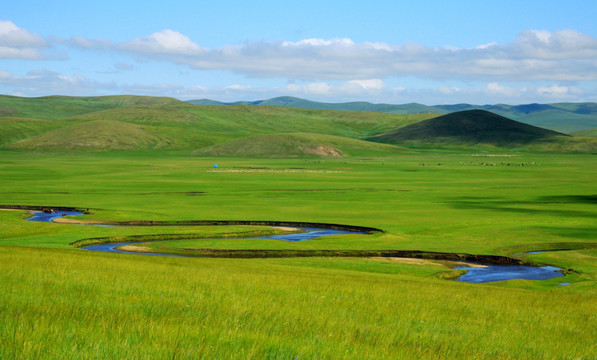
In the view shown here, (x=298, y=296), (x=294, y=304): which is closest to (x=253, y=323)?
(x=294, y=304)

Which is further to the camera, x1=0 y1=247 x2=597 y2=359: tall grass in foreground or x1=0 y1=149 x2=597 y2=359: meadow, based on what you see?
x1=0 y1=149 x2=597 y2=359: meadow

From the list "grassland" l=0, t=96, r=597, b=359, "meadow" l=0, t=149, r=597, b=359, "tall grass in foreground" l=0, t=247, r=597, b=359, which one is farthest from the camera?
"grassland" l=0, t=96, r=597, b=359

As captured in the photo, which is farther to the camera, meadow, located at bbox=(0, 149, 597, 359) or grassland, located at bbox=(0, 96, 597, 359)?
grassland, located at bbox=(0, 96, 597, 359)

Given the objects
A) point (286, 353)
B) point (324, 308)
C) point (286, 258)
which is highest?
point (286, 353)

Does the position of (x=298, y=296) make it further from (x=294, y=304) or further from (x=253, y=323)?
(x=253, y=323)

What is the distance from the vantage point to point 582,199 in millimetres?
103312

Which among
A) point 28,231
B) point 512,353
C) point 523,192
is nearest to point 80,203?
point 28,231

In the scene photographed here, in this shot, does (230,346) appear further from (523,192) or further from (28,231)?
(523,192)

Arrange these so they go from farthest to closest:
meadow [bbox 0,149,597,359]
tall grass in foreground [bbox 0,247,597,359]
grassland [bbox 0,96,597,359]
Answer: grassland [bbox 0,96,597,359] → meadow [bbox 0,149,597,359] → tall grass in foreground [bbox 0,247,597,359]

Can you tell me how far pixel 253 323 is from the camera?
1268cm

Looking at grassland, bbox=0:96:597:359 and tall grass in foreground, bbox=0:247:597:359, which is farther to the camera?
grassland, bbox=0:96:597:359

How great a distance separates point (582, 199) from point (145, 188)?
75.2m

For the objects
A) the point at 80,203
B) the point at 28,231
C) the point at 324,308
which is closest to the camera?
the point at 324,308

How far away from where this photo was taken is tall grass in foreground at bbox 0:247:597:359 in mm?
9164
